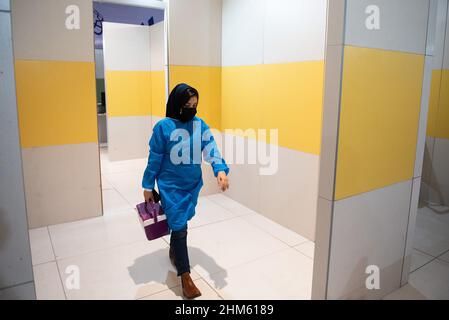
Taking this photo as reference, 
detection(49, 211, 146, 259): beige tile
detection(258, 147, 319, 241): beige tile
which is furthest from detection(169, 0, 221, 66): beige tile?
detection(49, 211, 146, 259): beige tile

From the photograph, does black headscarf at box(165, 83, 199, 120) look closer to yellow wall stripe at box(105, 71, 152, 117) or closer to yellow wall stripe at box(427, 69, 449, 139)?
yellow wall stripe at box(427, 69, 449, 139)

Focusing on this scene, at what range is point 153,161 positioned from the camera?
245cm

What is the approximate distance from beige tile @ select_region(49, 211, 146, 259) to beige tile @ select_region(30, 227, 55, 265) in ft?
0.16

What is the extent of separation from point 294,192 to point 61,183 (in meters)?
2.39

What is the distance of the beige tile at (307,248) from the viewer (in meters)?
3.15

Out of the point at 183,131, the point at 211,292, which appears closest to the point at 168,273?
the point at 211,292

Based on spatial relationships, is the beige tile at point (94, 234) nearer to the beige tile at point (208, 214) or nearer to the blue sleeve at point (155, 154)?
the beige tile at point (208, 214)

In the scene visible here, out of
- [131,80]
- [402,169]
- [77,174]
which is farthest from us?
[131,80]

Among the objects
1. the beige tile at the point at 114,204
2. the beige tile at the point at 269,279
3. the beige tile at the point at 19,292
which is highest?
the beige tile at the point at 19,292

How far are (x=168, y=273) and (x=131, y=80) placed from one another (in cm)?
437

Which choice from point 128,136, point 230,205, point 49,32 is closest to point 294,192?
point 230,205

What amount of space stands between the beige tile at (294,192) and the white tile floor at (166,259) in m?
0.12

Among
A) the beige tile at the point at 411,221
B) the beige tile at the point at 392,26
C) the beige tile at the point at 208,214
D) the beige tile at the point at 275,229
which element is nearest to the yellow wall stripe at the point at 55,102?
the beige tile at the point at 208,214

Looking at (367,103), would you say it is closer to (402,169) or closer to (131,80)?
(402,169)
